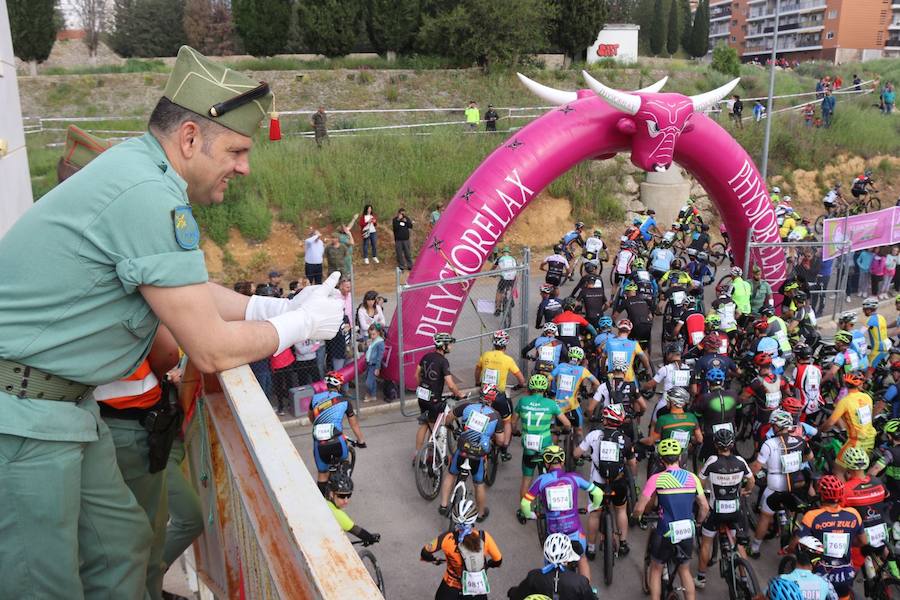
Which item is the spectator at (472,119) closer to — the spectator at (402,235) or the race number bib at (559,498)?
the spectator at (402,235)

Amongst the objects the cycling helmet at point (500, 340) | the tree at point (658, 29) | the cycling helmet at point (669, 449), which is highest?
the tree at point (658, 29)

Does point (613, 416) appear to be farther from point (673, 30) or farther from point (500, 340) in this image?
point (673, 30)

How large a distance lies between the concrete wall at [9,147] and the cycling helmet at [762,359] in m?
8.13

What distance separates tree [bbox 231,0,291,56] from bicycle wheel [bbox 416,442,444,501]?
31.3 m

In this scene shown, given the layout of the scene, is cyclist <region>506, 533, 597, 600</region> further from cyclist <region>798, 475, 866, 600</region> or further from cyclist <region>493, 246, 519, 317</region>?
cyclist <region>493, 246, 519, 317</region>

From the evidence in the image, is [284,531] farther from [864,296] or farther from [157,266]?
[864,296]

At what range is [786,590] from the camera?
548 cm

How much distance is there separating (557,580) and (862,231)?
491 inches

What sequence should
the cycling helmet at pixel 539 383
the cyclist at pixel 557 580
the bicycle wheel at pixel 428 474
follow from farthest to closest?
the bicycle wheel at pixel 428 474, the cycling helmet at pixel 539 383, the cyclist at pixel 557 580

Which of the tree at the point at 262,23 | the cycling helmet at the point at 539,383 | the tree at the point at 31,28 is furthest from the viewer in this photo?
the tree at the point at 262,23

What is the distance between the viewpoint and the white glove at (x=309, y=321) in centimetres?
202

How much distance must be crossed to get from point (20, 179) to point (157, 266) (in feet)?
20.1

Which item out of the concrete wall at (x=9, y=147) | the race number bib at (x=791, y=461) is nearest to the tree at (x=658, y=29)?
the race number bib at (x=791, y=461)

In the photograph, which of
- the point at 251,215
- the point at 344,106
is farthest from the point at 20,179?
the point at 344,106
